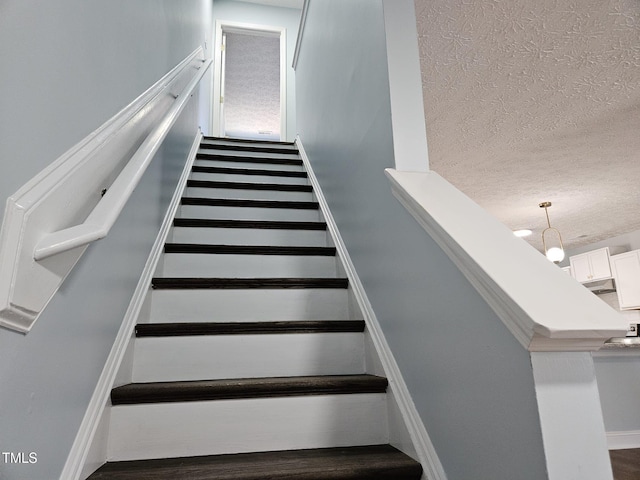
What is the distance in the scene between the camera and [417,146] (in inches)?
53.1

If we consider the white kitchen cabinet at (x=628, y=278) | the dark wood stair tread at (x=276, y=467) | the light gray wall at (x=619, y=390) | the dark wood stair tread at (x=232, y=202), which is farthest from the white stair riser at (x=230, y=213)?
the white kitchen cabinet at (x=628, y=278)

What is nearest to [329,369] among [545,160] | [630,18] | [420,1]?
[420,1]

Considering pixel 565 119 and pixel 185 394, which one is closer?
pixel 185 394

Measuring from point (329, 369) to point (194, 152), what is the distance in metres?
2.20

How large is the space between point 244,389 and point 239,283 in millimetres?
576

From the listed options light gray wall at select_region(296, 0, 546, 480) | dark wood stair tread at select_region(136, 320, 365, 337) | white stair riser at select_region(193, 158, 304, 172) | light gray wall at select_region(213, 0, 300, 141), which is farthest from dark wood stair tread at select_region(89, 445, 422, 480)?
light gray wall at select_region(213, 0, 300, 141)

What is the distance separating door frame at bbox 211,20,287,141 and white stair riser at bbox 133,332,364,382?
4047 millimetres

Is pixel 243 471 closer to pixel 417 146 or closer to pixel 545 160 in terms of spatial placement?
pixel 417 146

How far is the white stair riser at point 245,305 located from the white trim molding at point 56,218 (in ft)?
2.54

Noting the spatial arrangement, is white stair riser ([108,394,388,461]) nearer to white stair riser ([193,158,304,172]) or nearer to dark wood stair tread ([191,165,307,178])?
dark wood stair tread ([191,165,307,178])

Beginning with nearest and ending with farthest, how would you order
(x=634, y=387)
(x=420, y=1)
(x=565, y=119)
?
(x=420, y=1) < (x=565, y=119) < (x=634, y=387)

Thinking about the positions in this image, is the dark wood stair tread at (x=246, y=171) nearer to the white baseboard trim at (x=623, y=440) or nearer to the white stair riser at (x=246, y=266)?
the white stair riser at (x=246, y=266)

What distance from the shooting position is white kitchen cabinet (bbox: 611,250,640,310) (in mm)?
5684

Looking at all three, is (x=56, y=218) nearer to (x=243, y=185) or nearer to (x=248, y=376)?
(x=248, y=376)
